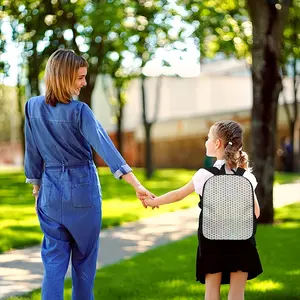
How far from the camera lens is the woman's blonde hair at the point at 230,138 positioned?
4.32 m

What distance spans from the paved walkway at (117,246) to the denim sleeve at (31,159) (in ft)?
6.20

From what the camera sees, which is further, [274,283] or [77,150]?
[274,283]

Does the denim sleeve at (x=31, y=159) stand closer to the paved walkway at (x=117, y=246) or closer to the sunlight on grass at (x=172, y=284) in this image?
the paved walkway at (x=117, y=246)

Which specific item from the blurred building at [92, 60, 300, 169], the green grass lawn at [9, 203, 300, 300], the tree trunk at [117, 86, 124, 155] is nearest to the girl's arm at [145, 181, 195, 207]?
the green grass lawn at [9, 203, 300, 300]

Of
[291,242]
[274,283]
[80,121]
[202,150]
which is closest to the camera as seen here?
[80,121]

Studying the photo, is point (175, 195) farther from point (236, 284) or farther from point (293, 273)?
point (293, 273)

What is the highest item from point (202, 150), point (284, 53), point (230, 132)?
point (284, 53)

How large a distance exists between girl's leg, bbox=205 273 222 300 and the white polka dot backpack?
11.0 inches

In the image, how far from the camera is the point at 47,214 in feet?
14.5

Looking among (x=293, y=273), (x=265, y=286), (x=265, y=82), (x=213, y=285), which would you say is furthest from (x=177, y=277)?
(x=265, y=82)

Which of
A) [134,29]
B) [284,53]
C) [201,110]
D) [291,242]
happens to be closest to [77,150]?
[291,242]

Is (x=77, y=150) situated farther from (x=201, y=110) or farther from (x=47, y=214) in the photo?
(x=201, y=110)

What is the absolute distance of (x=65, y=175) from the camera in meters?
4.37

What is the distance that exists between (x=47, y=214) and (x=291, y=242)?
5.78m
